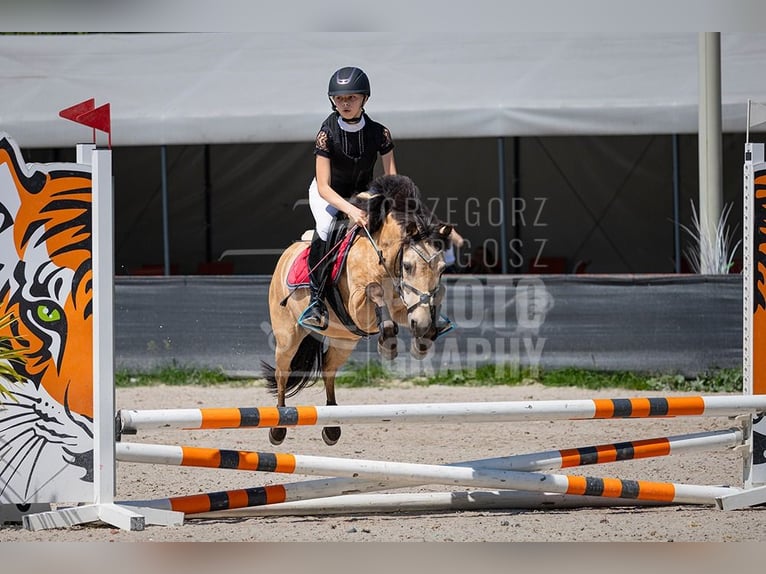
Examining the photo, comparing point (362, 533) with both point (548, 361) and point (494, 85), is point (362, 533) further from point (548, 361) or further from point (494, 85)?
point (494, 85)

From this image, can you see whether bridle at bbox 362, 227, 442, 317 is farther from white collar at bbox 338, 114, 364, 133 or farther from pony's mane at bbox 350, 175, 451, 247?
white collar at bbox 338, 114, 364, 133

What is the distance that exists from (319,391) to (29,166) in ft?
16.7

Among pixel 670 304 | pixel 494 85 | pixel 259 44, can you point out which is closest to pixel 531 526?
pixel 670 304

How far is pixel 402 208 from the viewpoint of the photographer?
416 centimetres

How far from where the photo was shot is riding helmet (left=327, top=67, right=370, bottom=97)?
433 centimetres

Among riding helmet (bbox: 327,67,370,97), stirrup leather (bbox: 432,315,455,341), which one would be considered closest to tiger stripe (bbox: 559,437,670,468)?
stirrup leather (bbox: 432,315,455,341)

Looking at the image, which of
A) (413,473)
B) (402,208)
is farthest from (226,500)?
(402,208)

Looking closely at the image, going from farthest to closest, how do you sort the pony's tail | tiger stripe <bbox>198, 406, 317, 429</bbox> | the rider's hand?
the pony's tail → the rider's hand → tiger stripe <bbox>198, 406, 317, 429</bbox>

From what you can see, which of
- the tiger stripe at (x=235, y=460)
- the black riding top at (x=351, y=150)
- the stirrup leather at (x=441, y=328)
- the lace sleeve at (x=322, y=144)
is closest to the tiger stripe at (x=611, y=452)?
the stirrup leather at (x=441, y=328)

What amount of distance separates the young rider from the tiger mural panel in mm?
1151

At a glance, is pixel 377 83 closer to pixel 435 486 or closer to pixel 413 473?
pixel 435 486

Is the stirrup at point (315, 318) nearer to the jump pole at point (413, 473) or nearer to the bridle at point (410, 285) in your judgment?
the bridle at point (410, 285)

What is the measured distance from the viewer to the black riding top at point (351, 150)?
4.45 meters

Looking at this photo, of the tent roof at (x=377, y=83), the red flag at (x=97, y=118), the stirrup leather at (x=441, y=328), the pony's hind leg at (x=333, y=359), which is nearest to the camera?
the red flag at (x=97, y=118)
